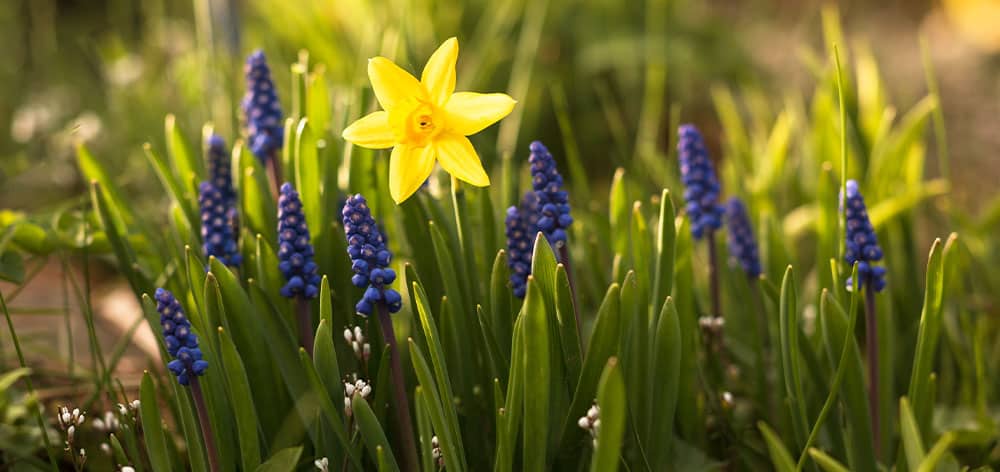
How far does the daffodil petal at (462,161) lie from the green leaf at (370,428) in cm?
37

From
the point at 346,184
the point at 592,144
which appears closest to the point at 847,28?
the point at 592,144

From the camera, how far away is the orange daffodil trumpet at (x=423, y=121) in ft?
4.83

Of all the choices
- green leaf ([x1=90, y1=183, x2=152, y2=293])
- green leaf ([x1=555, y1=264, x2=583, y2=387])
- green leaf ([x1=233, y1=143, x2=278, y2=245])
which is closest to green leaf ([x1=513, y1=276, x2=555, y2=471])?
green leaf ([x1=555, y1=264, x2=583, y2=387])

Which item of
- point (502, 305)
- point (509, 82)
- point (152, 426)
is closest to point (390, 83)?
point (502, 305)

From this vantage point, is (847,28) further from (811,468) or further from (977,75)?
(811,468)

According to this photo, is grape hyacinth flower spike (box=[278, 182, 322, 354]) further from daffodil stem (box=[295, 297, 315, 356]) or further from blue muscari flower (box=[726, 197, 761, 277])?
blue muscari flower (box=[726, 197, 761, 277])

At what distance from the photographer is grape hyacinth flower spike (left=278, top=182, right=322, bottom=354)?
153 centimetres

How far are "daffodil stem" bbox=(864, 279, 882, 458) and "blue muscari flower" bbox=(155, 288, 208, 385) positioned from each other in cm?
113

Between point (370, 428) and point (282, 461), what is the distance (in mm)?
159

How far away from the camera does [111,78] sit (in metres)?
3.86

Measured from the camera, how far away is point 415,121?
1505mm

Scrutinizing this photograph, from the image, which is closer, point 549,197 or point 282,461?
point 282,461

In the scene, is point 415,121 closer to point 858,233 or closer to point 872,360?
point 858,233

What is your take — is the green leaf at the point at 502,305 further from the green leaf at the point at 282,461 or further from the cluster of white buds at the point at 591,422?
the green leaf at the point at 282,461
